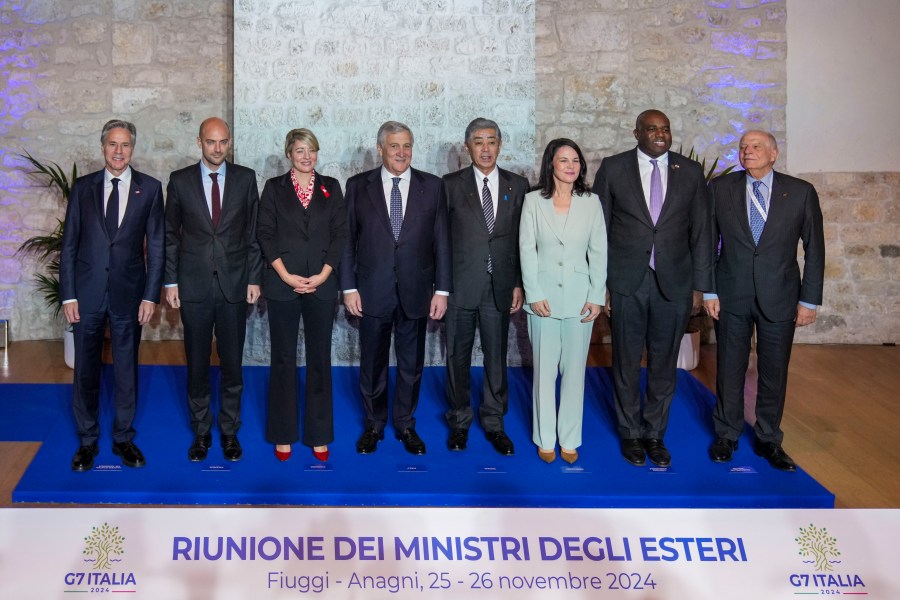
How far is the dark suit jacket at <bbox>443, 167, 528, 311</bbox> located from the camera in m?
4.27

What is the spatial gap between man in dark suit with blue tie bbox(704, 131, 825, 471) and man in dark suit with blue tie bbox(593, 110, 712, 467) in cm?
12

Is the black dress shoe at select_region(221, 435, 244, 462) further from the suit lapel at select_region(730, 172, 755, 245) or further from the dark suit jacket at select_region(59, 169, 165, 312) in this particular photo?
the suit lapel at select_region(730, 172, 755, 245)

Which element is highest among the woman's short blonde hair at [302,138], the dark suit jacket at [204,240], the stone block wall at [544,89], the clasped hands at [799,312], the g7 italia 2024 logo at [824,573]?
the stone block wall at [544,89]

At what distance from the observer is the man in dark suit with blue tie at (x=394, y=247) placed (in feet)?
13.9

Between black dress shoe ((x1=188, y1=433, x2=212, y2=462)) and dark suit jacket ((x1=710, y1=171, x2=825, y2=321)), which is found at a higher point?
dark suit jacket ((x1=710, y1=171, x2=825, y2=321))

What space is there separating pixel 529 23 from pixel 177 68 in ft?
9.82

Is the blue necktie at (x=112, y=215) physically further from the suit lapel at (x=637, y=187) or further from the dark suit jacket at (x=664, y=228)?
the suit lapel at (x=637, y=187)

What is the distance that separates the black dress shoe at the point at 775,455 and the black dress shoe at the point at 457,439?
1533 mm

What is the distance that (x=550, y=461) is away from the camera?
13.9ft

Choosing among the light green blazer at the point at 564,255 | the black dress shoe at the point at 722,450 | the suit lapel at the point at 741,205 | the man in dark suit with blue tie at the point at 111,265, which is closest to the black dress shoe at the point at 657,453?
the black dress shoe at the point at 722,450

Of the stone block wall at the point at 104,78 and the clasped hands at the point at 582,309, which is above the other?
the stone block wall at the point at 104,78

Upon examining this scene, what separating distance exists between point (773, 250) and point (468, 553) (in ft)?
7.41

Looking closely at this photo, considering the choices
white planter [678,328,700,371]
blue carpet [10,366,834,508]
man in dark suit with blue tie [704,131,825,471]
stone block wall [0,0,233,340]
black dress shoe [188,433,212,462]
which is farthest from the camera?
stone block wall [0,0,233,340]

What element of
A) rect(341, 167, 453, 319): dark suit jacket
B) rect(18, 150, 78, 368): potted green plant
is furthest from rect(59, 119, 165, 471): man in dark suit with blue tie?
rect(18, 150, 78, 368): potted green plant
